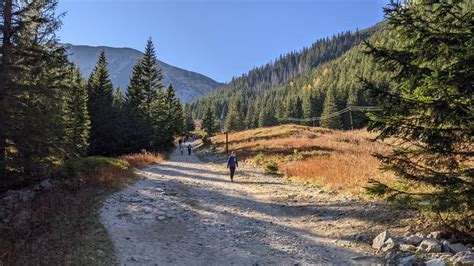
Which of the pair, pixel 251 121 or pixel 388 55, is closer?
pixel 388 55

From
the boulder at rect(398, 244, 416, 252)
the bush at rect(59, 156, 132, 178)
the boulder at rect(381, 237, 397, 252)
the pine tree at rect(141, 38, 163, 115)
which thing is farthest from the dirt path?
the pine tree at rect(141, 38, 163, 115)

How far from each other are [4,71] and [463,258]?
17806 millimetres

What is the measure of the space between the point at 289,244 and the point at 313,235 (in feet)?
3.47

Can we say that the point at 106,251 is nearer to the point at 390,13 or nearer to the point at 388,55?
the point at 388,55

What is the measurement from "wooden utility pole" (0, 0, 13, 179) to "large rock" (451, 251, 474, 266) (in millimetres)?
16556

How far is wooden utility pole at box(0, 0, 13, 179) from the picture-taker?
51.2 ft

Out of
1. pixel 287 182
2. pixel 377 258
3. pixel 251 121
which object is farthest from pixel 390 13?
pixel 251 121

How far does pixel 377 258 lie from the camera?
7.47 m

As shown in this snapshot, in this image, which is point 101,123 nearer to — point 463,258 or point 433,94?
point 433,94

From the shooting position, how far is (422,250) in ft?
23.3

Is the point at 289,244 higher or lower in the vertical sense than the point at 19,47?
lower

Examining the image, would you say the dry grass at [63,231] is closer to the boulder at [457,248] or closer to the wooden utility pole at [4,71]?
the wooden utility pole at [4,71]

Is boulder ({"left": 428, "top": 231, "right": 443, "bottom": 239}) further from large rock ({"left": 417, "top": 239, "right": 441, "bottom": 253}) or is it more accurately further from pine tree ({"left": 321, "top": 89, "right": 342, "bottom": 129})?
pine tree ({"left": 321, "top": 89, "right": 342, "bottom": 129})

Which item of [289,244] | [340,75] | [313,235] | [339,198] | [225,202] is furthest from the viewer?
[340,75]
